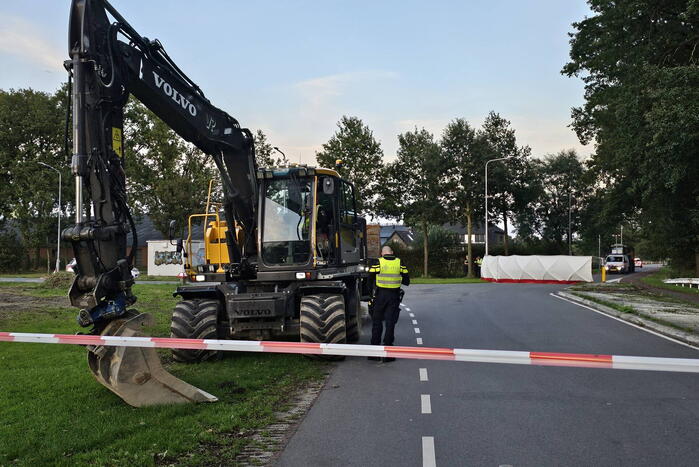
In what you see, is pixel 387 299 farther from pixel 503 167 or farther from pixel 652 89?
pixel 503 167

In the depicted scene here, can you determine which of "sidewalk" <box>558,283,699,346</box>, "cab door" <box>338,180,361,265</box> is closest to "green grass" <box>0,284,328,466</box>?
"cab door" <box>338,180,361,265</box>

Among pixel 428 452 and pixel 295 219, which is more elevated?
pixel 295 219

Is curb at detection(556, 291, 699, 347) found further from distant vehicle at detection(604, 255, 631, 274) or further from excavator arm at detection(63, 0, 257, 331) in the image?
distant vehicle at detection(604, 255, 631, 274)

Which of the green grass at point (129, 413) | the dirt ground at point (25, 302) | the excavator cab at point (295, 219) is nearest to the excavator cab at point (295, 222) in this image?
the excavator cab at point (295, 219)

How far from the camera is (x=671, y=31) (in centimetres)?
2102

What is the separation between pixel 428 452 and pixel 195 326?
17.7 feet

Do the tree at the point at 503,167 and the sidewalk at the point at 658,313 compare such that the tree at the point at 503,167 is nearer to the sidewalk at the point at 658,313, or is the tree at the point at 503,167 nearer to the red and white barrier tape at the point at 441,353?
the sidewalk at the point at 658,313

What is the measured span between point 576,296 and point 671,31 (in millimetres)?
10377

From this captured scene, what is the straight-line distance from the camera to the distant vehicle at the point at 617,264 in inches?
2404

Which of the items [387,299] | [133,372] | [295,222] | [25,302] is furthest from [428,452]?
[25,302]

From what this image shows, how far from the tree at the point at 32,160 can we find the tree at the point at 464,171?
33961 millimetres

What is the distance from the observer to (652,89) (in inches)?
719

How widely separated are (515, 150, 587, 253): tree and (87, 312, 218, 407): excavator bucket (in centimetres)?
6673

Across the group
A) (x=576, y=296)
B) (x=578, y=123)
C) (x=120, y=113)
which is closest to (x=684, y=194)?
(x=576, y=296)
